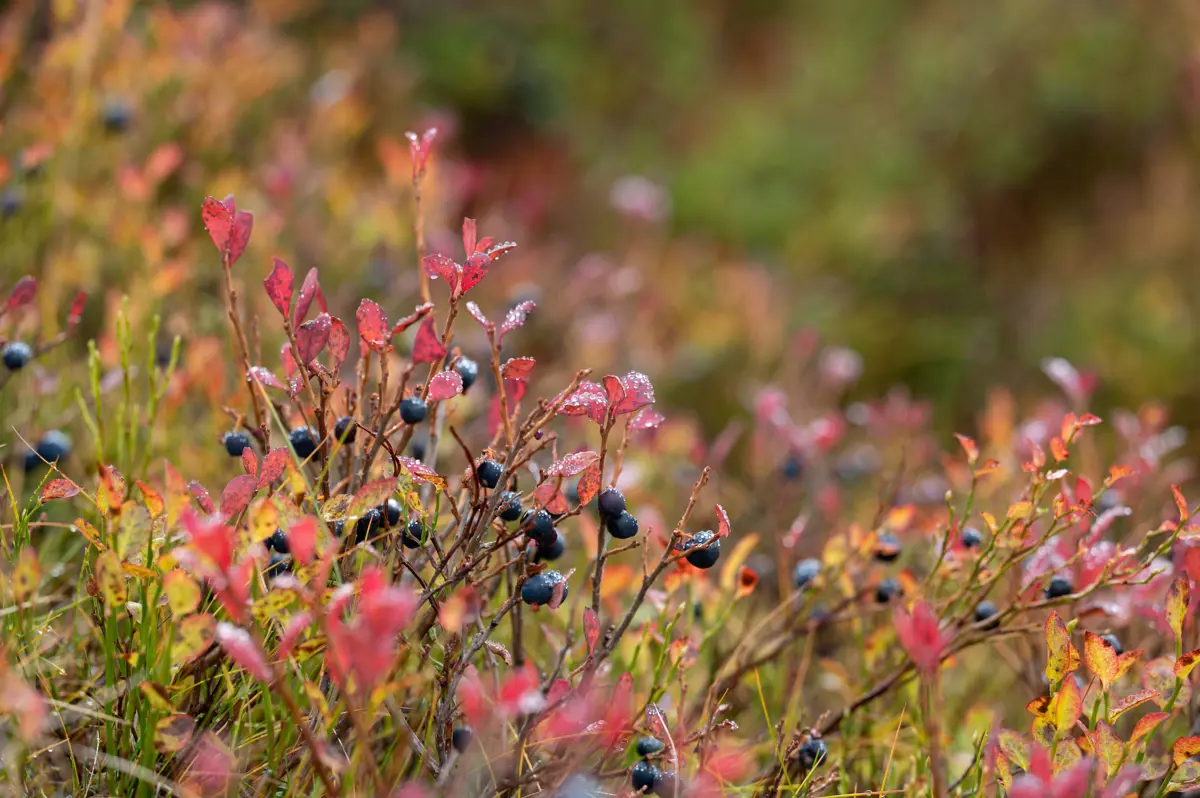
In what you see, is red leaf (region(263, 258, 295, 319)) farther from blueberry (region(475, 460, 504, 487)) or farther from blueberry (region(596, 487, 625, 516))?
blueberry (region(596, 487, 625, 516))

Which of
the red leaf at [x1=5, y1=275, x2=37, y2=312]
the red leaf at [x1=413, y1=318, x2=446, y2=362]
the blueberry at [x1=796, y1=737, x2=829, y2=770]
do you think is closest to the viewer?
the red leaf at [x1=413, y1=318, x2=446, y2=362]

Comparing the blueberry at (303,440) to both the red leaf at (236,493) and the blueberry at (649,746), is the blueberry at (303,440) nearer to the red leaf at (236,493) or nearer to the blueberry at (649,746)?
the red leaf at (236,493)

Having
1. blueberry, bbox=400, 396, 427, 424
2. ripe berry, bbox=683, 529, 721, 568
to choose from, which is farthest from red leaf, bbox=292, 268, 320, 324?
ripe berry, bbox=683, 529, 721, 568

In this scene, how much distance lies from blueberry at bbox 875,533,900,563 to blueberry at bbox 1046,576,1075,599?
24 cm

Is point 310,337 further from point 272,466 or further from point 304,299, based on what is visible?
point 272,466

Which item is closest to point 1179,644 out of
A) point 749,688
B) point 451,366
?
point 749,688

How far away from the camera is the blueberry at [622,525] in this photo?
1168 millimetres

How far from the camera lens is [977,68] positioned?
5473 mm

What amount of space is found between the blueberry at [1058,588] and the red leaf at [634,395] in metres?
0.74

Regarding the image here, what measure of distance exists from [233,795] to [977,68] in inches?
220

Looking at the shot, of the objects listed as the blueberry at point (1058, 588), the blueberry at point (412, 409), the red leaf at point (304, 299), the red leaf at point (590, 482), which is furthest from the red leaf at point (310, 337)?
the blueberry at point (1058, 588)

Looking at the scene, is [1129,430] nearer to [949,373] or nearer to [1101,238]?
[949,373]

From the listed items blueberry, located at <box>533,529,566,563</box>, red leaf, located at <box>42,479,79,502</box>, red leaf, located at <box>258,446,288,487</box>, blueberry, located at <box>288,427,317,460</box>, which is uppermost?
red leaf, located at <box>258,446,288,487</box>

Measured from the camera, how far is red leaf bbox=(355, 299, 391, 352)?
3.59ft
